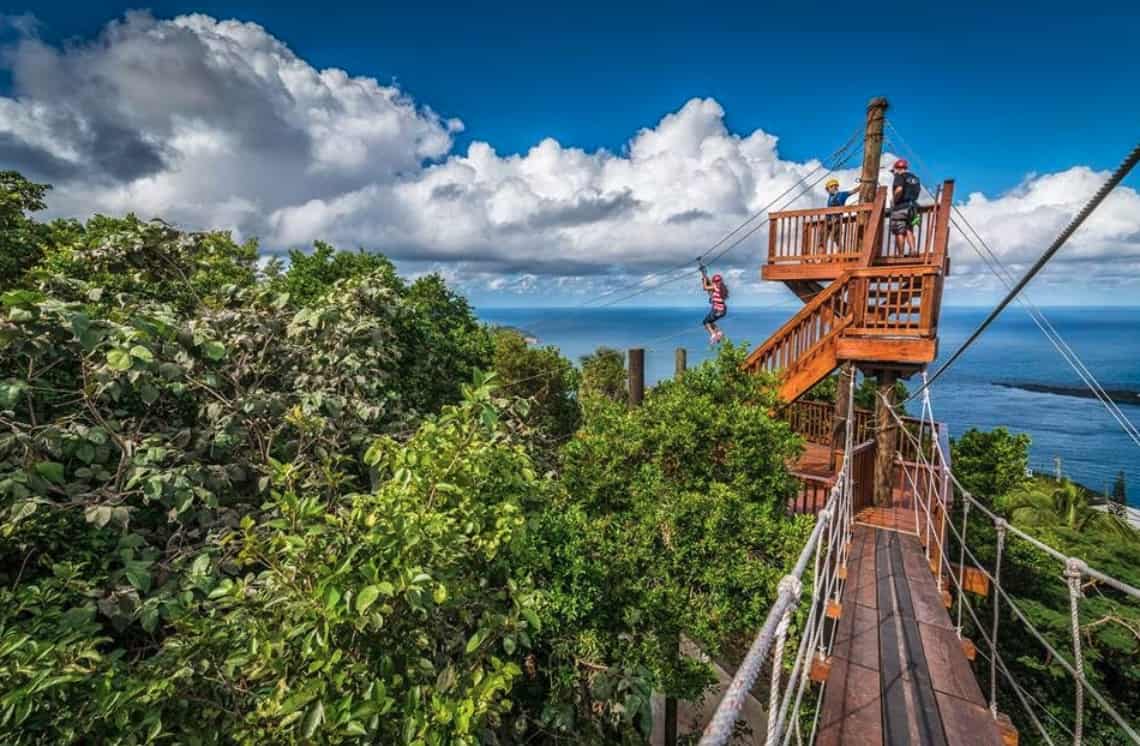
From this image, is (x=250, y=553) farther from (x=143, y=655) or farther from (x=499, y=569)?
(x=143, y=655)

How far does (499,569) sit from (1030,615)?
981 cm

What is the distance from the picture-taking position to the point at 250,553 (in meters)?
2.24

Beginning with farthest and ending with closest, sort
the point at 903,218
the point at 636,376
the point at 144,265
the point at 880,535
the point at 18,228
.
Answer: the point at 18,228 → the point at 636,376 → the point at 903,218 → the point at 880,535 → the point at 144,265

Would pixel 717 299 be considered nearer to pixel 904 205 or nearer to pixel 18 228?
pixel 904 205

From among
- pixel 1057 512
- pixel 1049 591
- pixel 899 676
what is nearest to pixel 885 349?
pixel 899 676

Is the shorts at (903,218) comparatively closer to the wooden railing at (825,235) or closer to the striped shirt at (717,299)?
the wooden railing at (825,235)

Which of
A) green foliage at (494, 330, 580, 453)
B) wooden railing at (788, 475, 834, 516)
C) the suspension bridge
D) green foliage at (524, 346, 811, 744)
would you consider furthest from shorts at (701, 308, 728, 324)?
green foliage at (524, 346, 811, 744)

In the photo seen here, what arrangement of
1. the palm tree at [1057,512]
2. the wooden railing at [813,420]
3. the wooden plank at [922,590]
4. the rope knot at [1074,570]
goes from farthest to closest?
the wooden railing at [813,420] → the palm tree at [1057,512] → the wooden plank at [922,590] → the rope knot at [1074,570]

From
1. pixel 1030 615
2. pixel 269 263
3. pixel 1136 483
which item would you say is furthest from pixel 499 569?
pixel 1136 483

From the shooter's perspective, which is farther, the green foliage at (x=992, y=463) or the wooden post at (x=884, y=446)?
the green foliage at (x=992, y=463)

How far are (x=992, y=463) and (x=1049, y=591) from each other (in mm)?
2383

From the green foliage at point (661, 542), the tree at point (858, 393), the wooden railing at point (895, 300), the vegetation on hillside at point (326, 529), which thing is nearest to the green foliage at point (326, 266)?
the vegetation on hillside at point (326, 529)

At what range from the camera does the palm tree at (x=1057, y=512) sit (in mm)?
9320

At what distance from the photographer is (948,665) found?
297 cm
